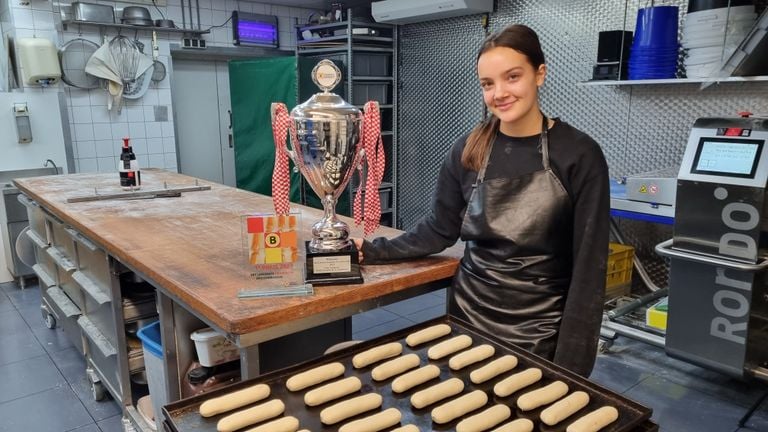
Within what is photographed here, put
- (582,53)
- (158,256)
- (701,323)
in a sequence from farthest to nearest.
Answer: (582,53) < (701,323) < (158,256)

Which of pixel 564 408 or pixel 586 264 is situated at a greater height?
pixel 586 264

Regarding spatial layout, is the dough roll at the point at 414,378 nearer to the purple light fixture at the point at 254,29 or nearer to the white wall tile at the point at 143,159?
the white wall tile at the point at 143,159

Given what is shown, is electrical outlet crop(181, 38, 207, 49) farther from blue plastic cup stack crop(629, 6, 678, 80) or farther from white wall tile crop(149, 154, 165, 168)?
blue plastic cup stack crop(629, 6, 678, 80)

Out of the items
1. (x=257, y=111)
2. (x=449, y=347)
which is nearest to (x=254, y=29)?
(x=257, y=111)

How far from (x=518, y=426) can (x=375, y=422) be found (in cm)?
23

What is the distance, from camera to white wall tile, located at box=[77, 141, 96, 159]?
17.4 ft

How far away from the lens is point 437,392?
1032mm

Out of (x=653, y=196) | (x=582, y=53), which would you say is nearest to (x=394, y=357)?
(x=653, y=196)

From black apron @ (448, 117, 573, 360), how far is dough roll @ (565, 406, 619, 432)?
19.7 inches

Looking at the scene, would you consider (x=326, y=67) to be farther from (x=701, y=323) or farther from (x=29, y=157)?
(x=29, y=157)

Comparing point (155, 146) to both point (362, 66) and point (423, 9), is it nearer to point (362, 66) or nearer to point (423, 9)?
point (362, 66)

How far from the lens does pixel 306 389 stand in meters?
1.06

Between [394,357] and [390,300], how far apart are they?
16.2 inches

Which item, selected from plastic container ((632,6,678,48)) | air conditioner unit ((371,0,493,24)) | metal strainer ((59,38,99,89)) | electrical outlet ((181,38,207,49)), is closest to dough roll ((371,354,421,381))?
plastic container ((632,6,678,48))
